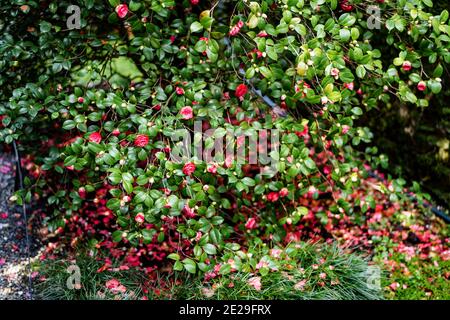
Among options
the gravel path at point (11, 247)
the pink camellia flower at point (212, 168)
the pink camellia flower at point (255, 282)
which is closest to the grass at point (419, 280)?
the pink camellia flower at point (255, 282)

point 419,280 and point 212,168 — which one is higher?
point 212,168

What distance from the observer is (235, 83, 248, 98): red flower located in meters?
2.39

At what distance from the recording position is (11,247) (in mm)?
2926

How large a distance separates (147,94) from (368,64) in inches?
41.2

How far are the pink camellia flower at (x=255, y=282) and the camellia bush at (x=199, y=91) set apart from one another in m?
0.10

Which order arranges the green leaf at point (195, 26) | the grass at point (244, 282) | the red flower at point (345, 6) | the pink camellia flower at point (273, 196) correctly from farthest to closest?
the pink camellia flower at point (273, 196) → the grass at point (244, 282) → the red flower at point (345, 6) → the green leaf at point (195, 26)

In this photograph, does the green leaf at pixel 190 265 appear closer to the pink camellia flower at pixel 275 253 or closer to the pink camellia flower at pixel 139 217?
the pink camellia flower at pixel 139 217

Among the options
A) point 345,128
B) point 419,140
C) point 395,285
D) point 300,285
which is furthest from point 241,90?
point 419,140

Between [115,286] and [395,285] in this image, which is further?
[395,285]

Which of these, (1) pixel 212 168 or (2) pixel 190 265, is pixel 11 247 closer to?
(2) pixel 190 265

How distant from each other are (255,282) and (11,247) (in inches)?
60.1

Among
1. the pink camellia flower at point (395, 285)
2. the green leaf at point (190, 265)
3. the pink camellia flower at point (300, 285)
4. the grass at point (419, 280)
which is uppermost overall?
the green leaf at point (190, 265)

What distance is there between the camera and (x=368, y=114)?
12.3ft

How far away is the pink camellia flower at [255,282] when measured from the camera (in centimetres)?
Result: 239
